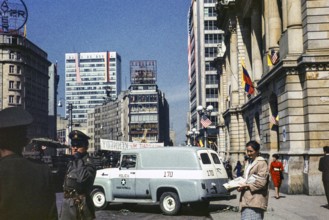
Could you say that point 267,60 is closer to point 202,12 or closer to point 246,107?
point 246,107

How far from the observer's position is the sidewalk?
14.2 metres

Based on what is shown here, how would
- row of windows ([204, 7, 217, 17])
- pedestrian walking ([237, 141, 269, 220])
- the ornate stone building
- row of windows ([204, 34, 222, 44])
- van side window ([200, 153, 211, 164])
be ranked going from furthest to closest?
row of windows ([204, 7, 217, 17]), row of windows ([204, 34, 222, 44]), the ornate stone building, van side window ([200, 153, 211, 164]), pedestrian walking ([237, 141, 269, 220])

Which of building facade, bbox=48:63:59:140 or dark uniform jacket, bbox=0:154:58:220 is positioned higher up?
building facade, bbox=48:63:59:140

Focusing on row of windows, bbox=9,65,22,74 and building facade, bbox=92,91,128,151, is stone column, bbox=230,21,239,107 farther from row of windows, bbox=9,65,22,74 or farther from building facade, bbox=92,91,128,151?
building facade, bbox=92,91,128,151

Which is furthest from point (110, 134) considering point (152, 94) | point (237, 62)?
point (237, 62)

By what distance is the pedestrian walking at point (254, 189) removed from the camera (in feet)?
23.8

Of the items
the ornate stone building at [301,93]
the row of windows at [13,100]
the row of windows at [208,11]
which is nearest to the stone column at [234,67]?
the ornate stone building at [301,93]

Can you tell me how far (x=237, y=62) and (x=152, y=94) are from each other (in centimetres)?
11750

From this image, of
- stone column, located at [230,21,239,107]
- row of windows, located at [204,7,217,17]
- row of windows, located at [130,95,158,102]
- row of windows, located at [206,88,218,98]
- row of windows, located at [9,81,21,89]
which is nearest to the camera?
stone column, located at [230,21,239,107]

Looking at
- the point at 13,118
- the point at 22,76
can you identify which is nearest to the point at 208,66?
the point at 22,76

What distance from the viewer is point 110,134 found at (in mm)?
191250

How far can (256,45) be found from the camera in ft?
136

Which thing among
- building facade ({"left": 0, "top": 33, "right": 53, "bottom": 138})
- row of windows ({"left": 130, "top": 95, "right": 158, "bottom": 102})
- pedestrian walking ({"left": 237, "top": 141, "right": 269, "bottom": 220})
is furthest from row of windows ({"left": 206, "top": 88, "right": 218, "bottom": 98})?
pedestrian walking ({"left": 237, "top": 141, "right": 269, "bottom": 220})

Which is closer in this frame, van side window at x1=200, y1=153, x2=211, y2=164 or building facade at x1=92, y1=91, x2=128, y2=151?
van side window at x1=200, y1=153, x2=211, y2=164
